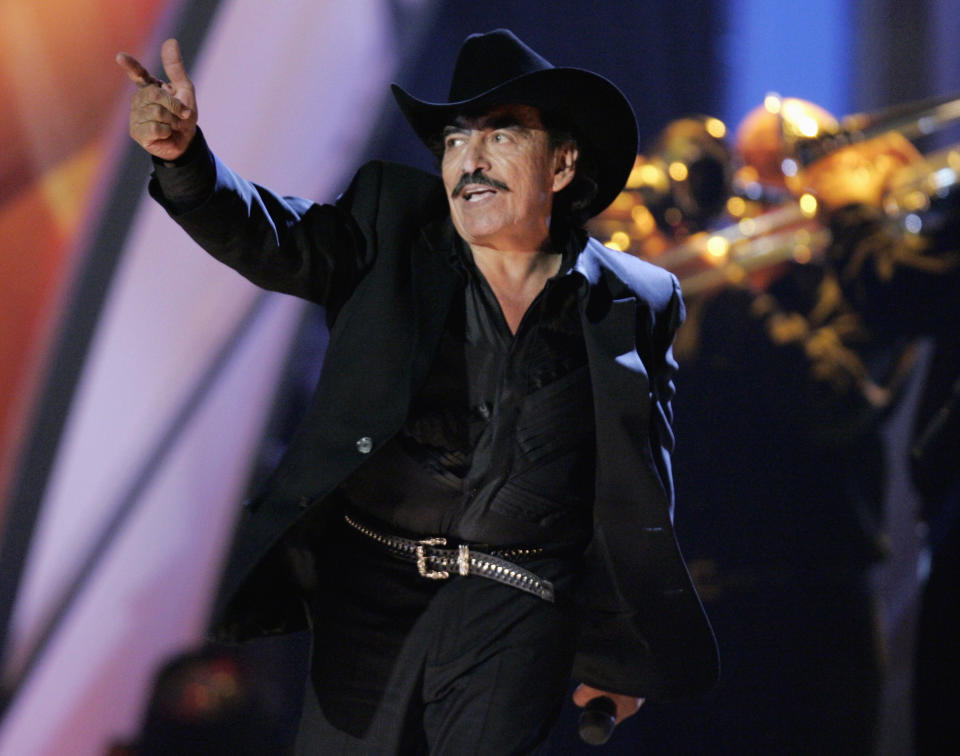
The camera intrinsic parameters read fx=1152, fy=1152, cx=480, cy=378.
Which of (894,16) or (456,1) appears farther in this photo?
(894,16)

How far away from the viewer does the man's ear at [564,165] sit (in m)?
2.06

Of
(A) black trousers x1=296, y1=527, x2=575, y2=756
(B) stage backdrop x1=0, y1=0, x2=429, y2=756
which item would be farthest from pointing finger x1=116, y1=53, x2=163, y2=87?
(B) stage backdrop x1=0, y1=0, x2=429, y2=756

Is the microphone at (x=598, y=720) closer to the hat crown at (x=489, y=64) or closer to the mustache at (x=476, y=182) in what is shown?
the mustache at (x=476, y=182)

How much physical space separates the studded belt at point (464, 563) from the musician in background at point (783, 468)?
5.10 feet

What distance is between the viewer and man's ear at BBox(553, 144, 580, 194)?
6.75ft

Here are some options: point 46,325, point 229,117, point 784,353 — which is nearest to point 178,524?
point 46,325

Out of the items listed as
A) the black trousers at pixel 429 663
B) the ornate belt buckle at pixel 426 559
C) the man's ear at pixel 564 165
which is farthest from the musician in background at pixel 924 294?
the ornate belt buckle at pixel 426 559

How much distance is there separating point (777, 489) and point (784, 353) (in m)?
0.40

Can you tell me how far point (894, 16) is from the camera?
3465mm

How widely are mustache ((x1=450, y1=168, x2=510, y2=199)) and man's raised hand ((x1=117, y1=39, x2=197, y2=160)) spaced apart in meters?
0.46

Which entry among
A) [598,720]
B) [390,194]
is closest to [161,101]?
[390,194]

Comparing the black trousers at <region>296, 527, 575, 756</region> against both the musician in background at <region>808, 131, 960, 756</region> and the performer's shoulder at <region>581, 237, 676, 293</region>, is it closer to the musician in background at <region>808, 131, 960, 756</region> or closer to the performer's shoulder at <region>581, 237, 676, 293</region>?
the performer's shoulder at <region>581, 237, 676, 293</region>

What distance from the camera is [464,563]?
190cm

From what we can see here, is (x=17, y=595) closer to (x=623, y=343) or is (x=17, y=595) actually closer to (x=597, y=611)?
(x=597, y=611)
